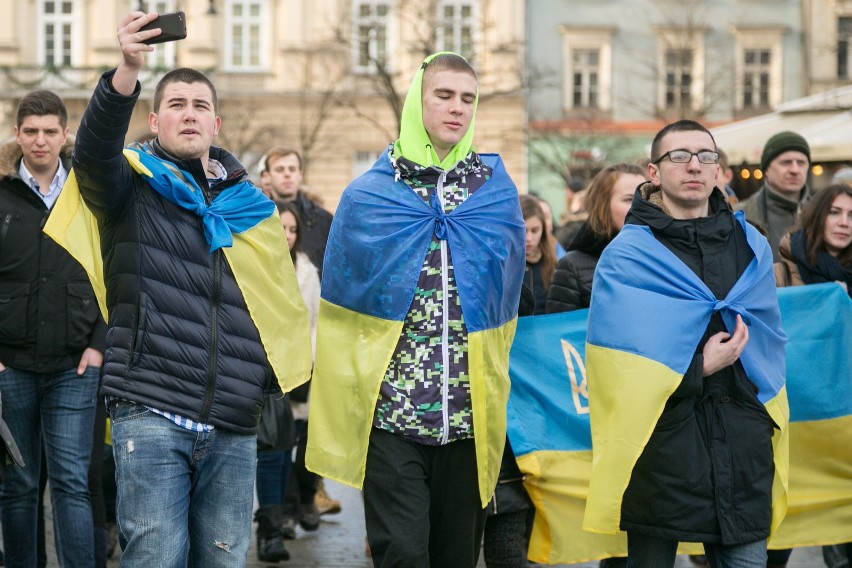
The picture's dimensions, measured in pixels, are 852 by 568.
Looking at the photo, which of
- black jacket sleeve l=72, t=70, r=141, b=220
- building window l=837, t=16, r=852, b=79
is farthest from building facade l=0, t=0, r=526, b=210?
black jacket sleeve l=72, t=70, r=141, b=220

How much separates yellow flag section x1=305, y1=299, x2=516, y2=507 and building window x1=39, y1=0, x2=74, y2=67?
40.6 metres

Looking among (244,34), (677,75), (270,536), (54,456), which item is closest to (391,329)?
(54,456)

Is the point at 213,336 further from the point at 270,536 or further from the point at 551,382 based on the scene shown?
the point at 270,536

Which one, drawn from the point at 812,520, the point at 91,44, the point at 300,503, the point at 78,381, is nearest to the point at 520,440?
the point at 812,520

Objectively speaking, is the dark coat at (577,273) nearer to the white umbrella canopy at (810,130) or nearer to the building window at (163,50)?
the white umbrella canopy at (810,130)

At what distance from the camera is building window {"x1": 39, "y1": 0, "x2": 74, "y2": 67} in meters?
43.8

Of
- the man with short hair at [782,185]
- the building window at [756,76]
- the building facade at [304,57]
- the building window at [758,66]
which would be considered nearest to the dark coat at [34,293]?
the man with short hair at [782,185]

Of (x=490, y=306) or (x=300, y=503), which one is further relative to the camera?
(x=300, y=503)

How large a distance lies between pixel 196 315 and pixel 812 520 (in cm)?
332

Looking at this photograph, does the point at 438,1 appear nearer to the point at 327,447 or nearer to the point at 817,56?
the point at 817,56

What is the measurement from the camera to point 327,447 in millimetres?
5262

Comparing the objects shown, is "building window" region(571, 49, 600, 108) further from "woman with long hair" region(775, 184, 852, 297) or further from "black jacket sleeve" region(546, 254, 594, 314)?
"black jacket sleeve" region(546, 254, 594, 314)

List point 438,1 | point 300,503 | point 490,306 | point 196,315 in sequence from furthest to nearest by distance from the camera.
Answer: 1. point 438,1
2. point 300,503
3. point 490,306
4. point 196,315

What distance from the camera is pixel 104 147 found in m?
4.54
